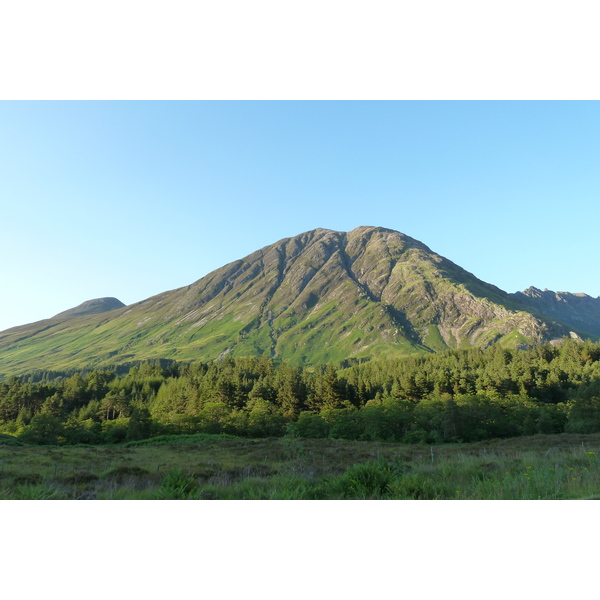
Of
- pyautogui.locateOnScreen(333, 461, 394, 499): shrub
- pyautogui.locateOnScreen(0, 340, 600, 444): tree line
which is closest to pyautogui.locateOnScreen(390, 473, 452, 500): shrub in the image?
pyautogui.locateOnScreen(333, 461, 394, 499): shrub

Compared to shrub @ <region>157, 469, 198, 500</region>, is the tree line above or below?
below

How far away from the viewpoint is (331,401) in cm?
9338

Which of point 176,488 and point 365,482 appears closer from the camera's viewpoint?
point 365,482

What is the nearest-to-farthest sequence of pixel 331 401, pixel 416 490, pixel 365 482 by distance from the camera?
pixel 416 490
pixel 365 482
pixel 331 401

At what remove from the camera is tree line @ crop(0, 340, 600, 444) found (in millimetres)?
67625

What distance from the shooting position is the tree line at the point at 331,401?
2662 inches

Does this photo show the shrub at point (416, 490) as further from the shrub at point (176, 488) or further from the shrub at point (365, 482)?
the shrub at point (176, 488)

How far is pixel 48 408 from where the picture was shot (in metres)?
92.2

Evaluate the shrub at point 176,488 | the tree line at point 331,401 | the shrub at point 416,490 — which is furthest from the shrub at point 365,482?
the tree line at point 331,401

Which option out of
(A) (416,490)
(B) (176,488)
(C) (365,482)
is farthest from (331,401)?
(A) (416,490)

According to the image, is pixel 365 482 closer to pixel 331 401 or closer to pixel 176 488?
pixel 176 488

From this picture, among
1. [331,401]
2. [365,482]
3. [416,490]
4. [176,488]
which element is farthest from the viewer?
[331,401]

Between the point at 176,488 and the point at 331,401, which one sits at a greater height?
the point at 176,488

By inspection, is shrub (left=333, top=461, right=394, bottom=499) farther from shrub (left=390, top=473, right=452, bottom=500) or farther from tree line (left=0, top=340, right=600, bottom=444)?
tree line (left=0, top=340, right=600, bottom=444)
